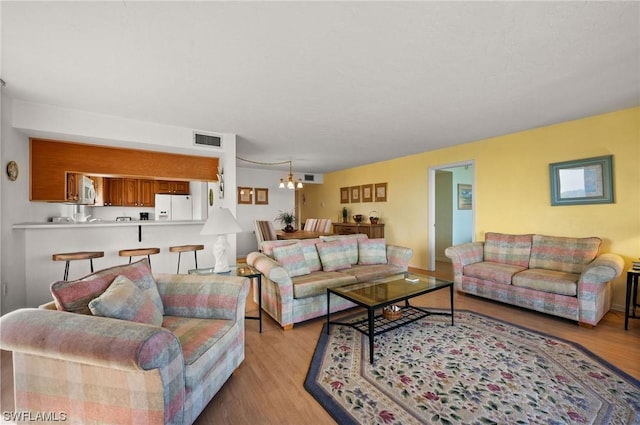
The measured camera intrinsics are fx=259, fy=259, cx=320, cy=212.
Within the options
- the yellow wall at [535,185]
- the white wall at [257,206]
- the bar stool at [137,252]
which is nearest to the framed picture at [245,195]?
the white wall at [257,206]

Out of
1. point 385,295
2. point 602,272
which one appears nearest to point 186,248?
point 385,295

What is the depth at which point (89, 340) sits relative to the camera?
3.65 ft

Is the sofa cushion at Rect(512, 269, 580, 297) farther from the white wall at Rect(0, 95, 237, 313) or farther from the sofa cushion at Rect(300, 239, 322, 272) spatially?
the white wall at Rect(0, 95, 237, 313)

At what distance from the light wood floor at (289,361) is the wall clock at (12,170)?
178 centimetres

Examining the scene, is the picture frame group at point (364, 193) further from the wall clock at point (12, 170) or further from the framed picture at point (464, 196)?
the wall clock at point (12, 170)

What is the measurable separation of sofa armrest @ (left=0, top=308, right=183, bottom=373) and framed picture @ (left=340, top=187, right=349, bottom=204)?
20.8 ft

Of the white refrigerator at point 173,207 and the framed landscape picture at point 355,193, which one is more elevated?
the framed landscape picture at point 355,193

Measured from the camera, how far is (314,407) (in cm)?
159

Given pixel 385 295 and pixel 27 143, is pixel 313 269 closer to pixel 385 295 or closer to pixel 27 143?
pixel 385 295

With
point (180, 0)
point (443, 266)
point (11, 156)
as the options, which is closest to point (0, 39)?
point (180, 0)

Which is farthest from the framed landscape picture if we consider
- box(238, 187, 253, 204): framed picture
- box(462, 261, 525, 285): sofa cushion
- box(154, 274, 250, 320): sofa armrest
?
box(154, 274, 250, 320): sofa armrest

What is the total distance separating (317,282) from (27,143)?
382cm

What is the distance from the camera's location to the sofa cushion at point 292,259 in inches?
117

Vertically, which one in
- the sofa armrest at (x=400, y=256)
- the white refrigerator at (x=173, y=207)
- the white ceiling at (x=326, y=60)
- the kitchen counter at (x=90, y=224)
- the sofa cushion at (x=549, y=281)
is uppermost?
the white ceiling at (x=326, y=60)
